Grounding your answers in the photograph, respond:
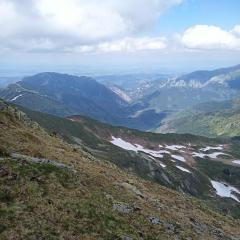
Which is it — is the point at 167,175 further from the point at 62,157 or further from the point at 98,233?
the point at 98,233

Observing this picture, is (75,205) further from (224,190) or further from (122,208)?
(224,190)

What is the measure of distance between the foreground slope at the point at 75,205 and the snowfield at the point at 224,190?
115653 millimetres

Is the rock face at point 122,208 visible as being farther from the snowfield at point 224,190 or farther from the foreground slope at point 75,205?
the snowfield at point 224,190

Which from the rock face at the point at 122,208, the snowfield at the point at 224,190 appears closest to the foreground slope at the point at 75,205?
the rock face at the point at 122,208

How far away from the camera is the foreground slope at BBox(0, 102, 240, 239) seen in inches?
1093

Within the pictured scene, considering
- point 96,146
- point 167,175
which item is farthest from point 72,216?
point 96,146

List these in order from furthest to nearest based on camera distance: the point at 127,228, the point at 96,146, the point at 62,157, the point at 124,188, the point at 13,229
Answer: the point at 96,146 → the point at 62,157 → the point at 124,188 → the point at 127,228 → the point at 13,229

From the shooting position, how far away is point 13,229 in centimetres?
2595

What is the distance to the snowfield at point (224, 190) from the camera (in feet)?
516

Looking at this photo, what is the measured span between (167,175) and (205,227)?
106m

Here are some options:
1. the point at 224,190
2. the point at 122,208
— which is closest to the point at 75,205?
the point at 122,208

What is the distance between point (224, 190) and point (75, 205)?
14396 centimetres

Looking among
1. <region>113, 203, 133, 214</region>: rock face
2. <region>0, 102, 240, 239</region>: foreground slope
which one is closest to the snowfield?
<region>0, 102, 240, 239</region>: foreground slope

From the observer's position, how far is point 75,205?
31.3 m
